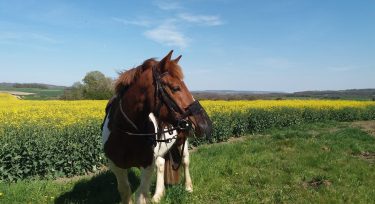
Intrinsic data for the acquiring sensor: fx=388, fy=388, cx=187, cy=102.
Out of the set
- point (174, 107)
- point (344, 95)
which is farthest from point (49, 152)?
point (344, 95)

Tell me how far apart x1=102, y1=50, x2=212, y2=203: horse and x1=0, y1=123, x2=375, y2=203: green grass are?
1600 millimetres

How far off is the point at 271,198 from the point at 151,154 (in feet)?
8.49

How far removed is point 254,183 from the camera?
7105 mm

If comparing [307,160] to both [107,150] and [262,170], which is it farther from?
[107,150]

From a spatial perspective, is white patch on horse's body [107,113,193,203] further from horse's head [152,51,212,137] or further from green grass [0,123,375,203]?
horse's head [152,51,212,137]

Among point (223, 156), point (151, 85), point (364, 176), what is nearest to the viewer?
point (151, 85)

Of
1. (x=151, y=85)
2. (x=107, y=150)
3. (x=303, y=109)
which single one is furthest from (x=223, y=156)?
(x=303, y=109)

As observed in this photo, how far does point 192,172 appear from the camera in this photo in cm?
777

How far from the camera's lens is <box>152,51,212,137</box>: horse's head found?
3598 mm

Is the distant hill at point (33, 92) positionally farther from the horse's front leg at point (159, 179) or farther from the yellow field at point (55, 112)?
the horse's front leg at point (159, 179)

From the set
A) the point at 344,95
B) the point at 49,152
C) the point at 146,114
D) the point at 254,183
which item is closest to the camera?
the point at 146,114

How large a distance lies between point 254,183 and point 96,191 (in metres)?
2.83

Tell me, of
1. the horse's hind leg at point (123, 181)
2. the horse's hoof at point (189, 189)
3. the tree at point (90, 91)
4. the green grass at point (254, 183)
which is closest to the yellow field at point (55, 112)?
the green grass at point (254, 183)

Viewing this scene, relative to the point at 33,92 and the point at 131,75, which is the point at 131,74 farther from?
the point at 33,92
